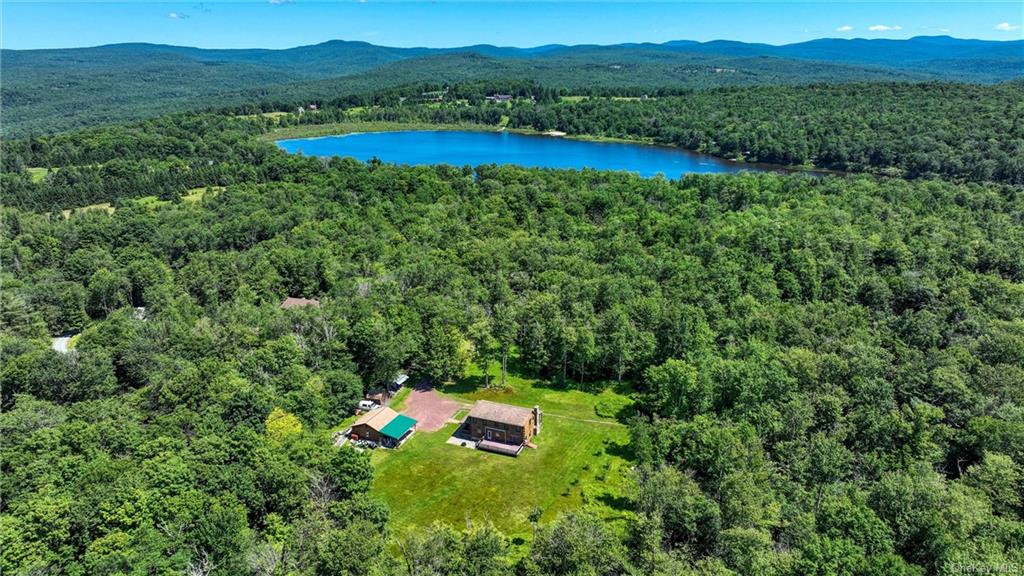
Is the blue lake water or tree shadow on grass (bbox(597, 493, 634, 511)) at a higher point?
the blue lake water

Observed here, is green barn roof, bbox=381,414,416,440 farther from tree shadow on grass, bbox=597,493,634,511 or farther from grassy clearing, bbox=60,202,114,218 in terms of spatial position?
grassy clearing, bbox=60,202,114,218

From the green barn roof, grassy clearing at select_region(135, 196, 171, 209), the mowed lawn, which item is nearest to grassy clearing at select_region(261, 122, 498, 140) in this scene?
grassy clearing at select_region(135, 196, 171, 209)

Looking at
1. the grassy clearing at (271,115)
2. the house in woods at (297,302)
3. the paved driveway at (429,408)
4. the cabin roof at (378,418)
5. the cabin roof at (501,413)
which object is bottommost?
the paved driveway at (429,408)

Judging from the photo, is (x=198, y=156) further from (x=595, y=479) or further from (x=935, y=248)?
(x=935, y=248)

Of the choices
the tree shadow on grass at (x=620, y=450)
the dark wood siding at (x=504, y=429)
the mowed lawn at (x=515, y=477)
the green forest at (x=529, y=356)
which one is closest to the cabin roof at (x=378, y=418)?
the mowed lawn at (x=515, y=477)

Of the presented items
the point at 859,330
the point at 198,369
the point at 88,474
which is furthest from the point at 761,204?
the point at 88,474

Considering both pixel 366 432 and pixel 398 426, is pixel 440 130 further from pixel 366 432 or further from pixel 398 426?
pixel 366 432

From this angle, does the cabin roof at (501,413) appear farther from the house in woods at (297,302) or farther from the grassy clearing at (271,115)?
the grassy clearing at (271,115)
